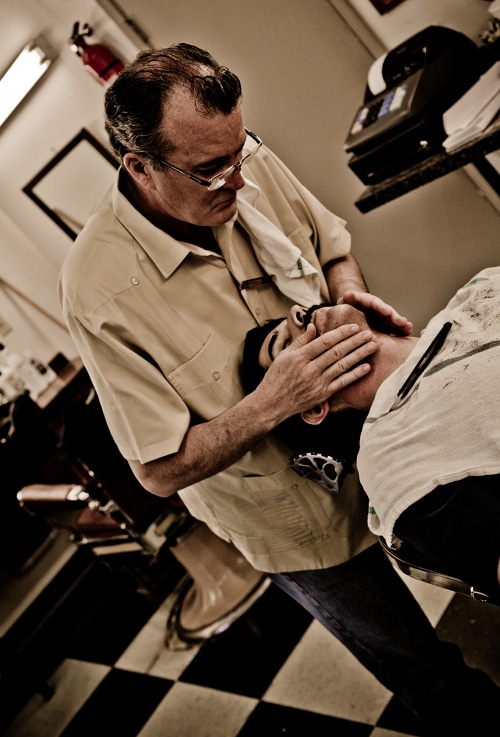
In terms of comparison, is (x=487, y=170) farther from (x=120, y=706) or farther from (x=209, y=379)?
(x=120, y=706)

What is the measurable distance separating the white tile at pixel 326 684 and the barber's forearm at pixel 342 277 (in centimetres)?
133

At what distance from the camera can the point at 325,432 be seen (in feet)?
4.72

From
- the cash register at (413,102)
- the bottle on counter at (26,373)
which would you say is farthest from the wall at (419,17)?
the bottle on counter at (26,373)

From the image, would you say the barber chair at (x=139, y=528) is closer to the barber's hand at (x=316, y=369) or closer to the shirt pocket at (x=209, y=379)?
the shirt pocket at (x=209, y=379)

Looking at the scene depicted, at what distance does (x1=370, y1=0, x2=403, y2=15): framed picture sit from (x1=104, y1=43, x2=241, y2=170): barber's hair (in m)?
1.26

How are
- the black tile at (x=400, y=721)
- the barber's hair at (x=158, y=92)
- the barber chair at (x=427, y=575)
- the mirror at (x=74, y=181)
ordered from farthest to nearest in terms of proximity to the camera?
1. the mirror at (x=74, y=181)
2. the black tile at (x=400, y=721)
3. the barber's hair at (x=158, y=92)
4. the barber chair at (x=427, y=575)

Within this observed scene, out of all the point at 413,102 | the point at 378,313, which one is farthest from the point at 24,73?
the point at 378,313

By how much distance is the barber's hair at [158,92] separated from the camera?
1279mm

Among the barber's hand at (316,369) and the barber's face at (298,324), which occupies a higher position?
the barber's face at (298,324)

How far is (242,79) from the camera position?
2572mm

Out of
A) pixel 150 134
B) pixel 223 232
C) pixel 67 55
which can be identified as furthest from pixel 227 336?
pixel 67 55

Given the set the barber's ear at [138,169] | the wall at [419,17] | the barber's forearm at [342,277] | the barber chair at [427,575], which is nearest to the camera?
the barber chair at [427,575]

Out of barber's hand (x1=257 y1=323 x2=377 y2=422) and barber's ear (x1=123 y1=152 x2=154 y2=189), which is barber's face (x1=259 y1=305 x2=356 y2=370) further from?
barber's ear (x1=123 y1=152 x2=154 y2=189)

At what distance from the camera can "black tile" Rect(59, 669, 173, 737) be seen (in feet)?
8.10
